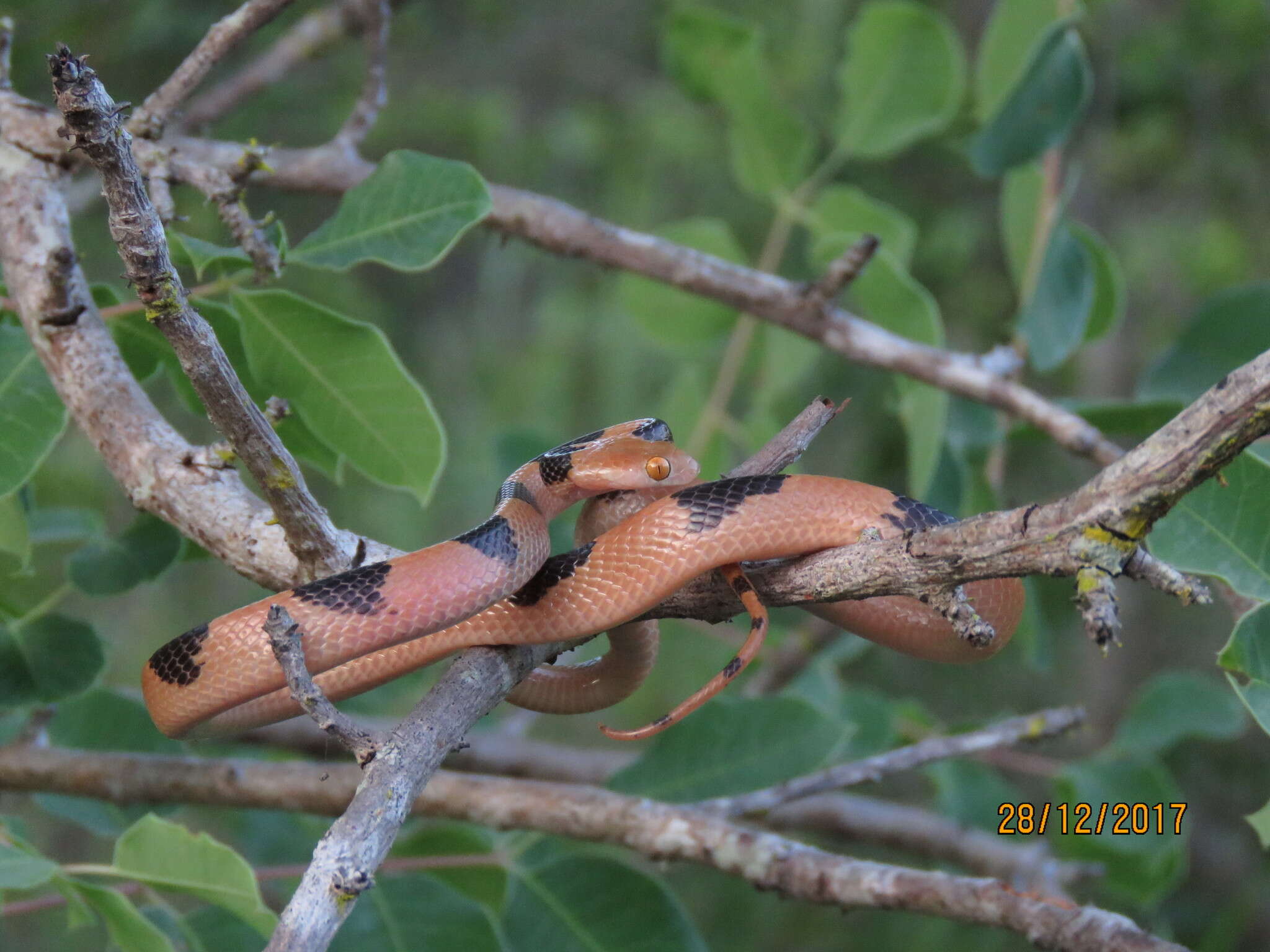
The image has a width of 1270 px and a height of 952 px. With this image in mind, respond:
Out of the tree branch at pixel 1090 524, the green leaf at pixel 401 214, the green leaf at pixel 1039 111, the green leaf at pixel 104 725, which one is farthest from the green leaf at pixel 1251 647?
the green leaf at pixel 104 725

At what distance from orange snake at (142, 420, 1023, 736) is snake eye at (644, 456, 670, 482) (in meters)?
0.29

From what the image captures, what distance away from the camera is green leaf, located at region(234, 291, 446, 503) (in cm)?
231

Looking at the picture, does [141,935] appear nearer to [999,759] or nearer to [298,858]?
[298,858]

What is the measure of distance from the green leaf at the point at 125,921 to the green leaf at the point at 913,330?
2.29 meters

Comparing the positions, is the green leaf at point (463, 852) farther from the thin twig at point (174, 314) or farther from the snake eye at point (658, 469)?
the thin twig at point (174, 314)

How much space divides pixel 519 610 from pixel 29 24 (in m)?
3.40

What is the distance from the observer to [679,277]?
338 centimetres

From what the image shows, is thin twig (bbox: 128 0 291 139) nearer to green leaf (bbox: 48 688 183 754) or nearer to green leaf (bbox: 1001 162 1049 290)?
green leaf (bbox: 48 688 183 754)

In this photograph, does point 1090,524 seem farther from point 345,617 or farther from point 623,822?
point 623,822

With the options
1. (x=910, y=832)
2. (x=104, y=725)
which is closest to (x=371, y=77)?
(x=104, y=725)

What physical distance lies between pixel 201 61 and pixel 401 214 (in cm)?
56

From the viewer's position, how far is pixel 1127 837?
3.74 meters

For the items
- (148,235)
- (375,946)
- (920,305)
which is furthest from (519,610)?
(920,305)
